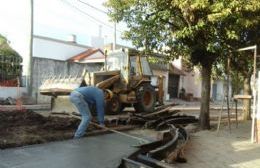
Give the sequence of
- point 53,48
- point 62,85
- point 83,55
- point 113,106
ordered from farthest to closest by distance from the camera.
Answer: point 83,55
point 53,48
point 113,106
point 62,85

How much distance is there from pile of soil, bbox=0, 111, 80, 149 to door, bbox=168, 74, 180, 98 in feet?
111

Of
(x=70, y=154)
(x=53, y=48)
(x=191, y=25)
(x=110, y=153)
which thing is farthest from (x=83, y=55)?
(x=70, y=154)

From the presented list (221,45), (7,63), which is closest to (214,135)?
(221,45)

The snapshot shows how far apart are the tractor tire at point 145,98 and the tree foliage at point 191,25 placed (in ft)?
17.4

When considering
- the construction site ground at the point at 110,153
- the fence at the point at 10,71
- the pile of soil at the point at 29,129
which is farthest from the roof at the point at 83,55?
the construction site ground at the point at 110,153

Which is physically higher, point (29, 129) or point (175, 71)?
point (175, 71)

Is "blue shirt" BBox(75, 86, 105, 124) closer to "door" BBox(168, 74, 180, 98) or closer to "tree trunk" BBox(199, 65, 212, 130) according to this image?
"tree trunk" BBox(199, 65, 212, 130)

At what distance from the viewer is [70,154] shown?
8.19 meters

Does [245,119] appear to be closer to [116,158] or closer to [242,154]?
[242,154]

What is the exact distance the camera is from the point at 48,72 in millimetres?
28891

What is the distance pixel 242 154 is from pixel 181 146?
1958 mm

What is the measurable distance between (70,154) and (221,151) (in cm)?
419

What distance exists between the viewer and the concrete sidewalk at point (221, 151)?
9.08m

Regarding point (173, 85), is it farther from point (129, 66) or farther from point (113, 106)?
point (113, 106)
